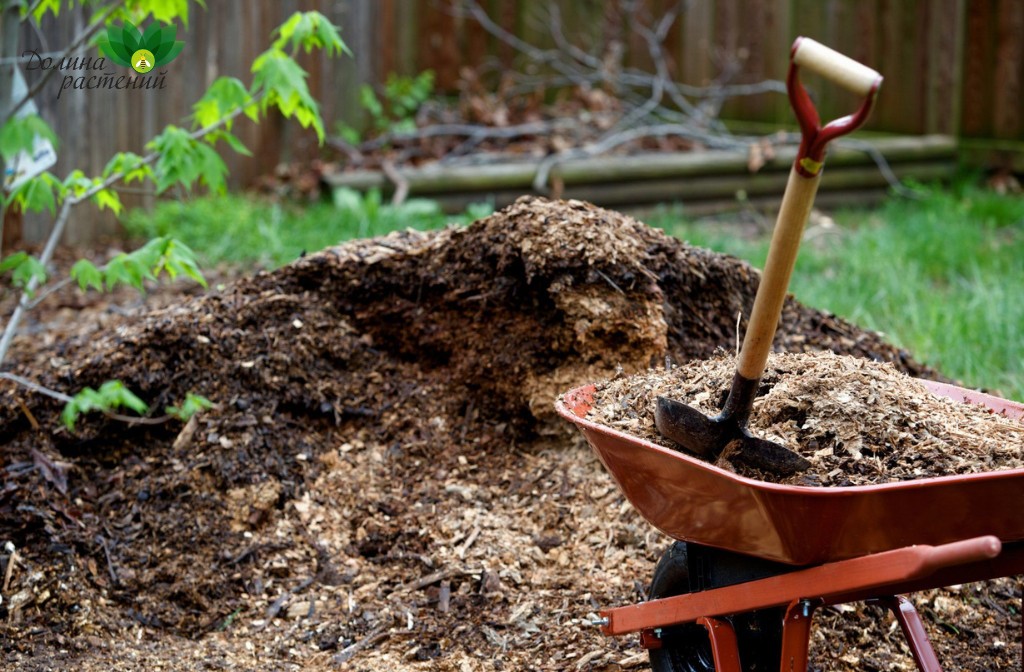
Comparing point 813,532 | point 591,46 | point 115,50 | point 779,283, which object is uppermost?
point 591,46

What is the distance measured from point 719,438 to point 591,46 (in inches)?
269

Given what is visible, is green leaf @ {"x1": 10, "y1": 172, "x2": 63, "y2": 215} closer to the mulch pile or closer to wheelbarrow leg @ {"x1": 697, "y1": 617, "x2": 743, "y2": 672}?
the mulch pile

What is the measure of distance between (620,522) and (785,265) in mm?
1329

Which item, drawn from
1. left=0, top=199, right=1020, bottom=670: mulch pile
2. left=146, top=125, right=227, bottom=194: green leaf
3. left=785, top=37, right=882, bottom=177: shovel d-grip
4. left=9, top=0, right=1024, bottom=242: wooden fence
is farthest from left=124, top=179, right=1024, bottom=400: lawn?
left=785, top=37, right=882, bottom=177: shovel d-grip

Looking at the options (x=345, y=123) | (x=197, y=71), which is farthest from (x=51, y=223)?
(x=345, y=123)

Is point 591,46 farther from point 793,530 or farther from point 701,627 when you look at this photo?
point 793,530

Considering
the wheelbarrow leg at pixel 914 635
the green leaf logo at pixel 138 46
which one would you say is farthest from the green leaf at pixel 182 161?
the wheelbarrow leg at pixel 914 635

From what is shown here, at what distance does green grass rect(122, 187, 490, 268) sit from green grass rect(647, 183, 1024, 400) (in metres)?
1.68

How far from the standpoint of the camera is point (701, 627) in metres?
1.99

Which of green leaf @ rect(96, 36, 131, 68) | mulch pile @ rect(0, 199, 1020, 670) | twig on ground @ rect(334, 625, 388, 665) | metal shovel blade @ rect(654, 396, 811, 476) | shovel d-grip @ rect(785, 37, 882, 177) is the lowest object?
twig on ground @ rect(334, 625, 388, 665)

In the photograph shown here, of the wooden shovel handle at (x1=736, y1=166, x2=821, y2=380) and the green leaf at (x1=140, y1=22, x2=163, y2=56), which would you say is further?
the green leaf at (x1=140, y1=22, x2=163, y2=56)

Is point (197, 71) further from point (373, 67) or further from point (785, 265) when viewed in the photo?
point (785, 265)

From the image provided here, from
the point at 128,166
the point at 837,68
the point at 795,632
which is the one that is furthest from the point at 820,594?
the point at 128,166

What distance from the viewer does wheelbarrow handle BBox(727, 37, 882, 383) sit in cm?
140
